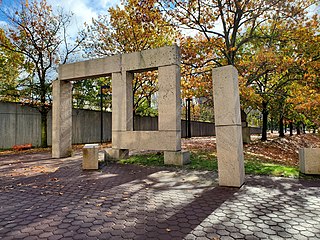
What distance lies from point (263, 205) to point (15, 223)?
405 centimetres

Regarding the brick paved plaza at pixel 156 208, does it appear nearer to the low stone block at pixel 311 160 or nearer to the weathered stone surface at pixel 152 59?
the low stone block at pixel 311 160

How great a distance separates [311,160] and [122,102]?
22.5 ft

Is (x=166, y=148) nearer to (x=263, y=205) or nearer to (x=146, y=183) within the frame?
(x=146, y=183)

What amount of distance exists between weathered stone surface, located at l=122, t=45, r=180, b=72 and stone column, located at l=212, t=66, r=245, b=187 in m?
3.32

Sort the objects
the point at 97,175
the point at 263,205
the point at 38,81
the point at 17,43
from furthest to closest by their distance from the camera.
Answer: the point at 38,81 < the point at 17,43 < the point at 97,175 < the point at 263,205

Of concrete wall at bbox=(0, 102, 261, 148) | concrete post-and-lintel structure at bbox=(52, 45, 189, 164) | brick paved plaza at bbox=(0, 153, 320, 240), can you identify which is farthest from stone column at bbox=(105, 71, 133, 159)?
concrete wall at bbox=(0, 102, 261, 148)

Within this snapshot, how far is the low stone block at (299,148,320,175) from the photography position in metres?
6.18

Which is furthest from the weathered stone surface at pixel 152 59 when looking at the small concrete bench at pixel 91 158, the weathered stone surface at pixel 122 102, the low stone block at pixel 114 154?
the small concrete bench at pixel 91 158

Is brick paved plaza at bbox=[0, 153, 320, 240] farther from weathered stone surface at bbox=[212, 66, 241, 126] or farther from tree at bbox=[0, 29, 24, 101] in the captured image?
tree at bbox=[0, 29, 24, 101]

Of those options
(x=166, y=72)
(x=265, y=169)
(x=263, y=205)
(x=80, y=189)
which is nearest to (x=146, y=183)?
(x=80, y=189)

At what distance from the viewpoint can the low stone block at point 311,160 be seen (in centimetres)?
618

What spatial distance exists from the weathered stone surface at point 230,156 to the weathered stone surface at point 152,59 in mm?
4042

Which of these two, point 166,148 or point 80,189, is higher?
point 166,148

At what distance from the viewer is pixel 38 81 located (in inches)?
635
